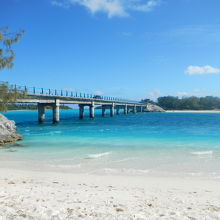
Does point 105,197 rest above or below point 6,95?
below

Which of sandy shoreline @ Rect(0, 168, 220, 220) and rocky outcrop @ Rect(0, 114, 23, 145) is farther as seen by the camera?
rocky outcrop @ Rect(0, 114, 23, 145)

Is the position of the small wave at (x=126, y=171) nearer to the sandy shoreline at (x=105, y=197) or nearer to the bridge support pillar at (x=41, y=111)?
the sandy shoreline at (x=105, y=197)

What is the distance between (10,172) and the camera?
13102 millimetres

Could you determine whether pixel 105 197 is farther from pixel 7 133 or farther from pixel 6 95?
pixel 7 133

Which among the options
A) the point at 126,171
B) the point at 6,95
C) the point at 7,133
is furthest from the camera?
the point at 7,133

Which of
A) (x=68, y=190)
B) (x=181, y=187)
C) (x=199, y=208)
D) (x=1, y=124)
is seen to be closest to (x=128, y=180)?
(x=181, y=187)

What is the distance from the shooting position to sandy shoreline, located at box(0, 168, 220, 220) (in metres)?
6.63

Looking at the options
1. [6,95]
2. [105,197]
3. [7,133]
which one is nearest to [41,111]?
[7,133]

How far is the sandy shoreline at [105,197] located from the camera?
21.7ft

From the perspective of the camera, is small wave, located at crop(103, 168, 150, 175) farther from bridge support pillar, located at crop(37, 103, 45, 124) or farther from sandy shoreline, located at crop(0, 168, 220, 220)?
bridge support pillar, located at crop(37, 103, 45, 124)

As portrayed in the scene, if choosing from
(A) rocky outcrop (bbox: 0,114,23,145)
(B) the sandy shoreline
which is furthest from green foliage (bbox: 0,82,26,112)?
(A) rocky outcrop (bbox: 0,114,23,145)

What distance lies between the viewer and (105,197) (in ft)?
27.2

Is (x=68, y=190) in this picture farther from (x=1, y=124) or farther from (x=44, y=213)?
(x=1, y=124)

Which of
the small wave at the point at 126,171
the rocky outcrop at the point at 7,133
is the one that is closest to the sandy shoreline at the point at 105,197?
the small wave at the point at 126,171
